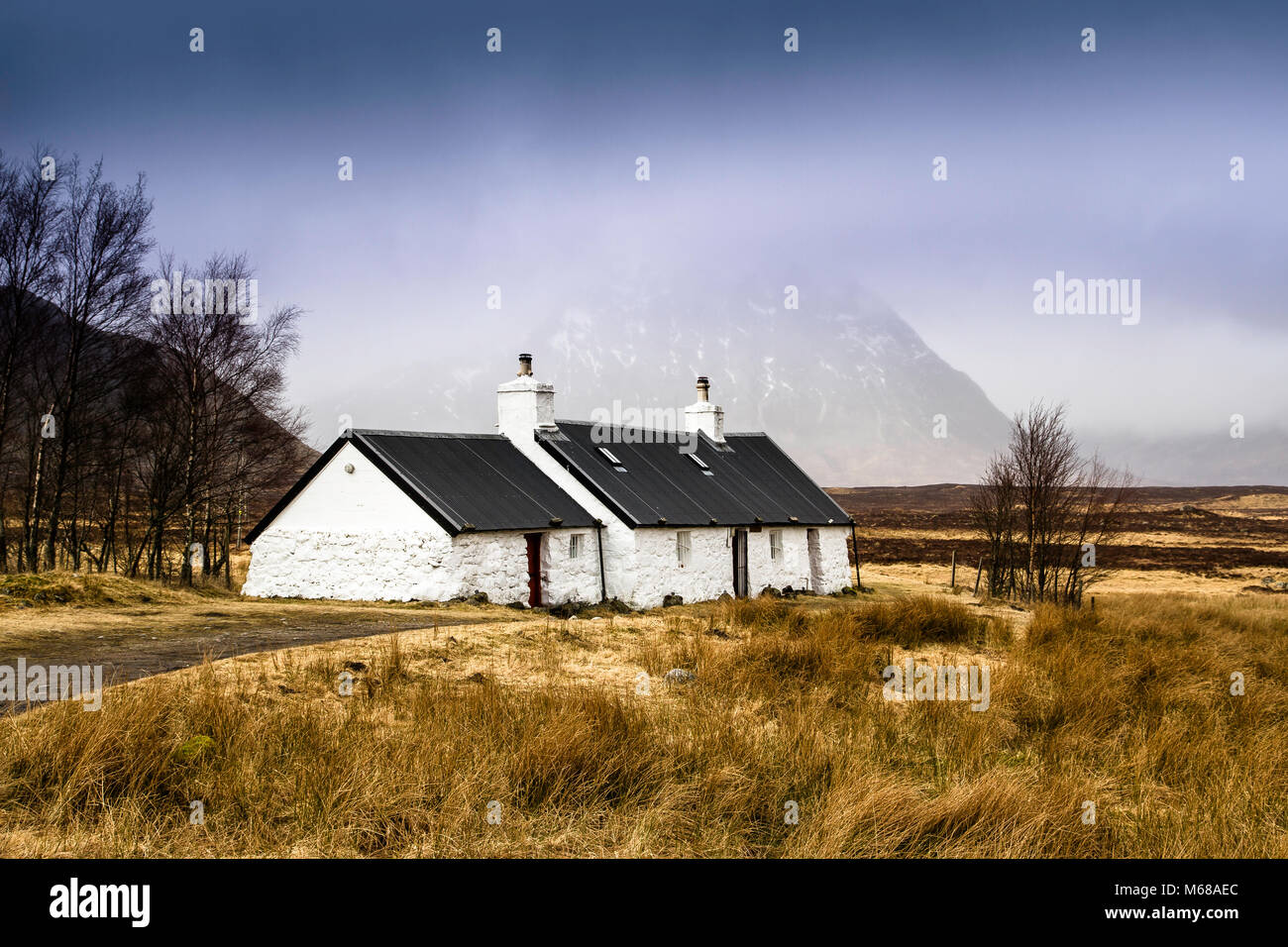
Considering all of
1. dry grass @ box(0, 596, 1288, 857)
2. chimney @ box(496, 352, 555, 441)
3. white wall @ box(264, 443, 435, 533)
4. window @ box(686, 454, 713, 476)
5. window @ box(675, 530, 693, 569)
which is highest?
chimney @ box(496, 352, 555, 441)

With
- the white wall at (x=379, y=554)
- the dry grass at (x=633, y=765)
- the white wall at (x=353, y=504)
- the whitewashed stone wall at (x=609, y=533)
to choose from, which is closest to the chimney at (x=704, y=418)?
the whitewashed stone wall at (x=609, y=533)

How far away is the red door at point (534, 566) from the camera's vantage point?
2652 cm

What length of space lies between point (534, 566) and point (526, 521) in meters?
1.34

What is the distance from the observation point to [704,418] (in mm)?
37406

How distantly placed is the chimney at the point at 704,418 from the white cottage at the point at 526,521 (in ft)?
10.1

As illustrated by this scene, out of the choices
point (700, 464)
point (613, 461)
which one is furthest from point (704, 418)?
point (613, 461)

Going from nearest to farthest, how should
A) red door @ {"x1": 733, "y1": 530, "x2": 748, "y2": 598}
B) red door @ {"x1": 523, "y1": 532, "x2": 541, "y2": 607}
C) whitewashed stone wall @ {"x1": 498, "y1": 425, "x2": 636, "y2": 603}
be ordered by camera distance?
red door @ {"x1": 523, "y1": 532, "x2": 541, "y2": 607} < whitewashed stone wall @ {"x1": 498, "y1": 425, "x2": 636, "y2": 603} < red door @ {"x1": 733, "y1": 530, "x2": 748, "y2": 598}

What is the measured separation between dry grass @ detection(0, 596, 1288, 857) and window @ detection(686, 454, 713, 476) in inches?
761

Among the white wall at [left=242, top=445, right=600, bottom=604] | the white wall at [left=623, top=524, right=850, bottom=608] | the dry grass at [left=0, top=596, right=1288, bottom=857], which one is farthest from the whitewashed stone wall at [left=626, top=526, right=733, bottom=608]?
the dry grass at [left=0, top=596, right=1288, bottom=857]

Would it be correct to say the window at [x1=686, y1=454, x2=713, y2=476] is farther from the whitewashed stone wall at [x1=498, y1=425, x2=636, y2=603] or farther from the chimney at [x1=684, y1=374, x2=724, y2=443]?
the whitewashed stone wall at [x1=498, y1=425, x2=636, y2=603]

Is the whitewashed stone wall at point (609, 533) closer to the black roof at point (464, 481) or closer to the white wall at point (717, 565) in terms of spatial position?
the white wall at point (717, 565)

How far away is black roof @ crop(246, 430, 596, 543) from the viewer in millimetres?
24875

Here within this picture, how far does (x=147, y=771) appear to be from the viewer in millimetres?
8211

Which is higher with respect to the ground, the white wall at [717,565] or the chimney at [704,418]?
the chimney at [704,418]
